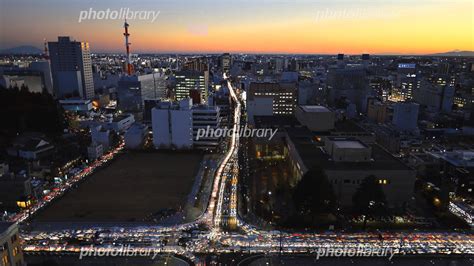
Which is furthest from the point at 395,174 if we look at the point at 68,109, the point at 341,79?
the point at 68,109

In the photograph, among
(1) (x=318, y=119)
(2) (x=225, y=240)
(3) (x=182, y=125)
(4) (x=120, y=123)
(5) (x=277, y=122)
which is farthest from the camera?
(4) (x=120, y=123)

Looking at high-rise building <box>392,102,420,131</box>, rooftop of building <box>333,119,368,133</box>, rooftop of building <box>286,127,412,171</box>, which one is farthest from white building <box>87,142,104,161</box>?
high-rise building <box>392,102,420,131</box>

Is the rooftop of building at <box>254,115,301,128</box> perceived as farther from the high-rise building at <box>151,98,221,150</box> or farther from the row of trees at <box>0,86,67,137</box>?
the row of trees at <box>0,86,67,137</box>

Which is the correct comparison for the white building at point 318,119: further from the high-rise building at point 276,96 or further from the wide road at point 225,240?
the wide road at point 225,240

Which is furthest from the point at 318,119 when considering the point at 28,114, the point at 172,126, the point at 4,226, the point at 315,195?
the point at 28,114

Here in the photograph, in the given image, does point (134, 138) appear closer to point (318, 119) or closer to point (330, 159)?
point (318, 119)
